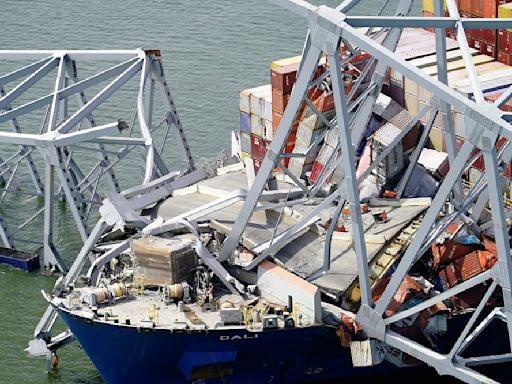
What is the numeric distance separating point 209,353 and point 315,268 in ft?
18.9

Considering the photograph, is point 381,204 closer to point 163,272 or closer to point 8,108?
point 163,272

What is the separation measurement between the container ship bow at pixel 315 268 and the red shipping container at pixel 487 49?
1054 centimetres

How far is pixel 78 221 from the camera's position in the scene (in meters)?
59.0

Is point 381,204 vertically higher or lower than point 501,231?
lower

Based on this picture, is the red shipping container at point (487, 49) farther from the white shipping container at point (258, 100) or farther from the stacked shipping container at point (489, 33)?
the white shipping container at point (258, 100)

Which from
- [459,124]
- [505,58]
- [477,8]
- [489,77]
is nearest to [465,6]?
[477,8]

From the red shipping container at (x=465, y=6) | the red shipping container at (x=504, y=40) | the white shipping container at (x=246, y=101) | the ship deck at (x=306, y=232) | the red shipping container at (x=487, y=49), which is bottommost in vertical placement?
the ship deck at (x=306, y=232)

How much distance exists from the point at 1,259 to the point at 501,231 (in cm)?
2822

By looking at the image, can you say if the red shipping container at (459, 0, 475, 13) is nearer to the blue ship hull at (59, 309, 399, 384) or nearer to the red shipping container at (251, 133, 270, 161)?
the red shipping container at (251, 133, 270, 161)

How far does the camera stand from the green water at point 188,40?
79375 mm

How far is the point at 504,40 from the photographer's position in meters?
67.2

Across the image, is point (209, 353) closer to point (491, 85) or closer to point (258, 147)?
point (491, 85)

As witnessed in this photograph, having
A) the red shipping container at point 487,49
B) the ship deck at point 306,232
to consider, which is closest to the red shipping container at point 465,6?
the red shipping container at point 487,49

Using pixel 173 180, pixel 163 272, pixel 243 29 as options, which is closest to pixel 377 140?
pixel 173 180
